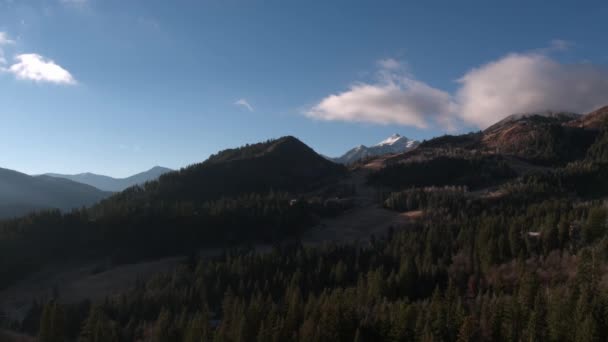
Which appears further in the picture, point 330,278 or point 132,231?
point 132,231

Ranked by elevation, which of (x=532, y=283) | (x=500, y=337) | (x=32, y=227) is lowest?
(x=500, y=337)

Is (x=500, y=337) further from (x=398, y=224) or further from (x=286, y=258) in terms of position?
(x=398, y=224)

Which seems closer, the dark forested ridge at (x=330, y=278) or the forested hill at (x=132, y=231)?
Result: the dark forested ridge at (x=330, y=278)

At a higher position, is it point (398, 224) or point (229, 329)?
point (398, 224)

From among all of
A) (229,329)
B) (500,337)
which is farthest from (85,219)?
(500,337)

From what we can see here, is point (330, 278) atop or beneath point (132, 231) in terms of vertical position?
beneath

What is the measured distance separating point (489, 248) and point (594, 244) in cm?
2122

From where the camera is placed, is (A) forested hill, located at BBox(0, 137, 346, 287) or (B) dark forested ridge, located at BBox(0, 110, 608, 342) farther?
(A) forested hill, located at BBox(0, 137, 346, 287)

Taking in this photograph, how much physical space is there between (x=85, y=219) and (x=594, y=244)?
157089 mm

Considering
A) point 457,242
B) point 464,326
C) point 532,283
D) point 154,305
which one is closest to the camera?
point 464,326

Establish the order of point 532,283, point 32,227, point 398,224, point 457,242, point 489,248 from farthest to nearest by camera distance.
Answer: point 398,224 < point 32,227 < point 457,242 < point 489,248 < point 532,283

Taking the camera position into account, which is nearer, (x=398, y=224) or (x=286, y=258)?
(x=286, y=258)

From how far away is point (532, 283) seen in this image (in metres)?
82.2

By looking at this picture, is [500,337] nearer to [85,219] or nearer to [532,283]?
[532,283]
